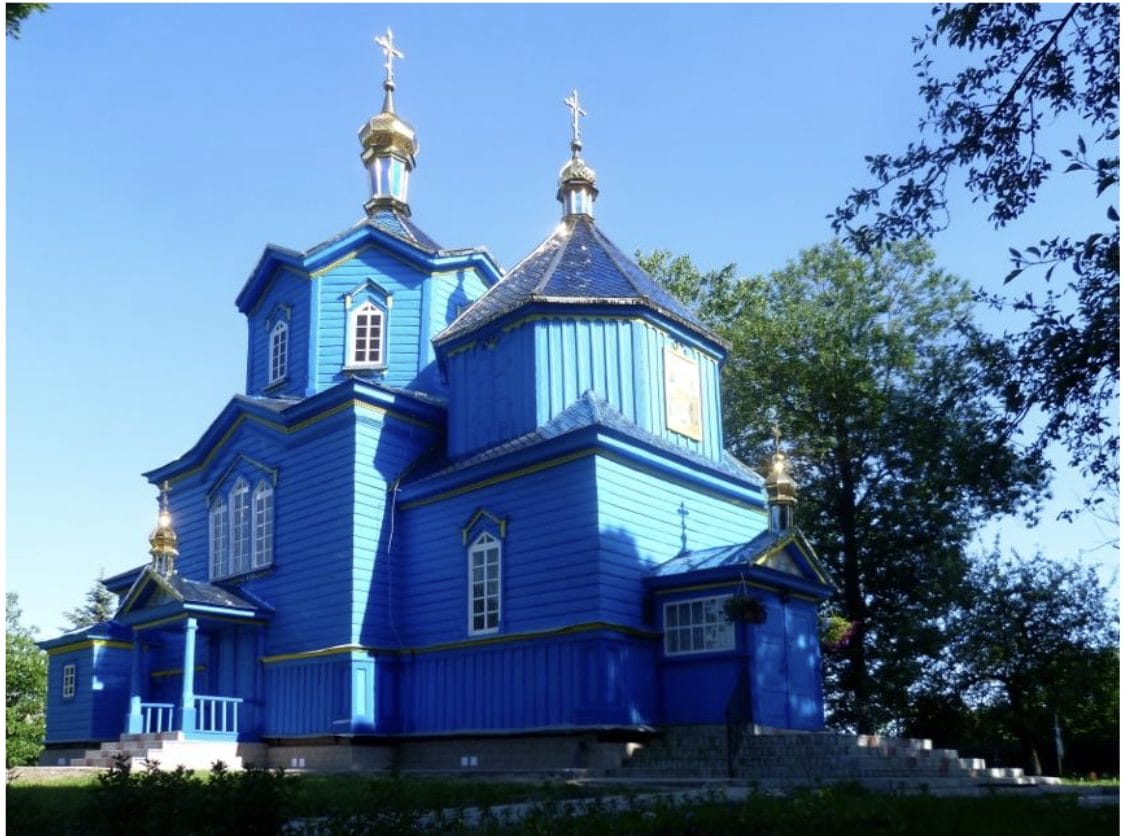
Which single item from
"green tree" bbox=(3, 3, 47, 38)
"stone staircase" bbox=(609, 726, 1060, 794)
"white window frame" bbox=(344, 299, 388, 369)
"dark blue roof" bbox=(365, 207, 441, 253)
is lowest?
"stone staircase" bbox=(609, 726, 1060, 794)

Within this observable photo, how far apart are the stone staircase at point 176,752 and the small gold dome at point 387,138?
12.6 metres

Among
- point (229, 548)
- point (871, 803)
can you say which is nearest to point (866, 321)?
point (229, 548)

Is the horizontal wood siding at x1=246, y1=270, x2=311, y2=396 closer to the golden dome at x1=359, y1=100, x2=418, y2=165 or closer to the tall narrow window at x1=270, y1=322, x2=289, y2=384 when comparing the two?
the tall narrow window at x1=270, y1=322, x2=289, y2=384

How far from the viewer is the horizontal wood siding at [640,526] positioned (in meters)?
15.0

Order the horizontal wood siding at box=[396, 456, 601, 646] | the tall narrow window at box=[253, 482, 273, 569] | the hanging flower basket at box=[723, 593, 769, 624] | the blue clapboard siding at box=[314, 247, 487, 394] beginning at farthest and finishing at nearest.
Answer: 1. the blue clapboard siding at box=[314, 247, 487, 394]
2. the tall narrow window at box=[253, 482, 273, 569]
3. the horizontal wood siding at box=[396, 456, 601, 646]
4. the hanging flower basket at box=[723, 593, 769, 624]

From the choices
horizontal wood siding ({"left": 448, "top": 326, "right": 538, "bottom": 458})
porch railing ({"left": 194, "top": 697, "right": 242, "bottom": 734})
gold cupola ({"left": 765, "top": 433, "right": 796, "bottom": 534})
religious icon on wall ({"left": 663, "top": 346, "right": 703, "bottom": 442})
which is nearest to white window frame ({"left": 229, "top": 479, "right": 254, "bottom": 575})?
porch railing ({"left": 194, "top": 697, "right": 242, "bottom": 734})

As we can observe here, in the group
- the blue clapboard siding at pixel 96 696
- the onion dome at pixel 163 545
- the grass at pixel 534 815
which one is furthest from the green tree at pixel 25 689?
the grass at pixel 534 815

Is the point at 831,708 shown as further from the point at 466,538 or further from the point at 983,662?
the point at 466,538

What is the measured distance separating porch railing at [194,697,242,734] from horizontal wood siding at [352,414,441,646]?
2.60 meters

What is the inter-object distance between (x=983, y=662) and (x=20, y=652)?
2851 cm

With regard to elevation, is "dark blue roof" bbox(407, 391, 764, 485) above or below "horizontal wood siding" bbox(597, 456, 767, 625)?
above

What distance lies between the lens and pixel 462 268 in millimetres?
21594

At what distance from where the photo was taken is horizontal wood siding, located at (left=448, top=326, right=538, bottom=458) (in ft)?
56.9

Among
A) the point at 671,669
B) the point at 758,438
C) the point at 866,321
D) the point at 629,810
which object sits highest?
the point at 866,321
